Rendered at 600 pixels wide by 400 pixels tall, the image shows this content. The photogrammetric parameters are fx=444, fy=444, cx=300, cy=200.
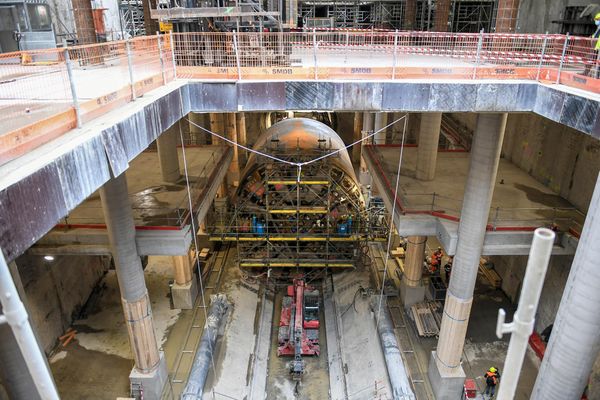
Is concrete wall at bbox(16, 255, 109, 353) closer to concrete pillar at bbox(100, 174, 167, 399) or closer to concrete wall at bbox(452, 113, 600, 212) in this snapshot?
concrete pillar at bbox(100, 174, 167, 399)

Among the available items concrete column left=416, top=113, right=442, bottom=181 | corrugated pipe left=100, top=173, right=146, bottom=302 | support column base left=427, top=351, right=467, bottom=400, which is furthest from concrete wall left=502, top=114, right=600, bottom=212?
corrugated pipe left=100, top=173, right=146, bottom=302

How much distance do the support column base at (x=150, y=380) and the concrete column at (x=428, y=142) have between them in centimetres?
1014

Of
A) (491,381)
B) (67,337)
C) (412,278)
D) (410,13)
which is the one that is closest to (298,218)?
(412,278)

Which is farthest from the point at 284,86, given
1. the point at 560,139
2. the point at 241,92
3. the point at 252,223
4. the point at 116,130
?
the point at 560,139

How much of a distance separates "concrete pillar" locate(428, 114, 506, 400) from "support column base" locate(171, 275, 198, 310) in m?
8.39

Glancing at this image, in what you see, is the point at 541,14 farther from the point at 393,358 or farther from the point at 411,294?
the point at 393,358

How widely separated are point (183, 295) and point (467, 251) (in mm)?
9835

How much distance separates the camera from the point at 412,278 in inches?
617

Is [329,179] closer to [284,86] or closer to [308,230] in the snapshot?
[308,230]

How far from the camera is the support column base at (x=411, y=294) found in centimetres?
1570

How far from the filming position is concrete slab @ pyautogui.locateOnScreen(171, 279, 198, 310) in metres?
15.8

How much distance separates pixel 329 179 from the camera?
15586mm

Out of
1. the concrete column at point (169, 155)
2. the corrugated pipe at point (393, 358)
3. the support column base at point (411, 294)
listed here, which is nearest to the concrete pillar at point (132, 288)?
the concrete column at point (169, 155)

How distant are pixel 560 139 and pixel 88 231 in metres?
14.3
